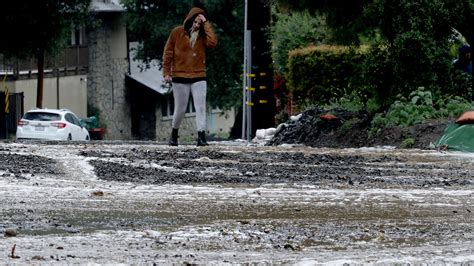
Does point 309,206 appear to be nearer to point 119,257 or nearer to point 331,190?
point 331,190

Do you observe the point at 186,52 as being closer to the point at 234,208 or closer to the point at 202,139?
the point at 202,139

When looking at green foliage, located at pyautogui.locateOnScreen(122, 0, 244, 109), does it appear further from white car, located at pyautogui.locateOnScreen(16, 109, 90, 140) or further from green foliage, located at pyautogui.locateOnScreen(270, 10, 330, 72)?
green foliage, located at pyautogui.locateOnScreen(270, 10, 330, 72)

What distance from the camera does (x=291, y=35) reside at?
31141 mm

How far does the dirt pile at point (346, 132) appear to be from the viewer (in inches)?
730

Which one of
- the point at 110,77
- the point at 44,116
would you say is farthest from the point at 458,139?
the point at 110,77

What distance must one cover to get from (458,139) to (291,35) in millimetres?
14242

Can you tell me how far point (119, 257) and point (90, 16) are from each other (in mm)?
52914

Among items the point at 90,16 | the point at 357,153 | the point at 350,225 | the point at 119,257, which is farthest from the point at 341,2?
the point at 90,16

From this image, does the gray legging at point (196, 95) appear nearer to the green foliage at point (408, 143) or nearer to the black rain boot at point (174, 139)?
the black rain boot at point (174, 139)

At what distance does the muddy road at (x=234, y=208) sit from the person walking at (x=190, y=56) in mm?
2563

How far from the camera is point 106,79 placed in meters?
70.3

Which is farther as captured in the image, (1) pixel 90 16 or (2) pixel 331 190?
(1) pixel 90 16

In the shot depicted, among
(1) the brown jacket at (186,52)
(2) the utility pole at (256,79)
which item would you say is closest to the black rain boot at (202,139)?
(1) the brown jacket at (186,52)

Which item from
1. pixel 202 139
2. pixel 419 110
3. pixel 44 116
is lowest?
pixel 44 116
